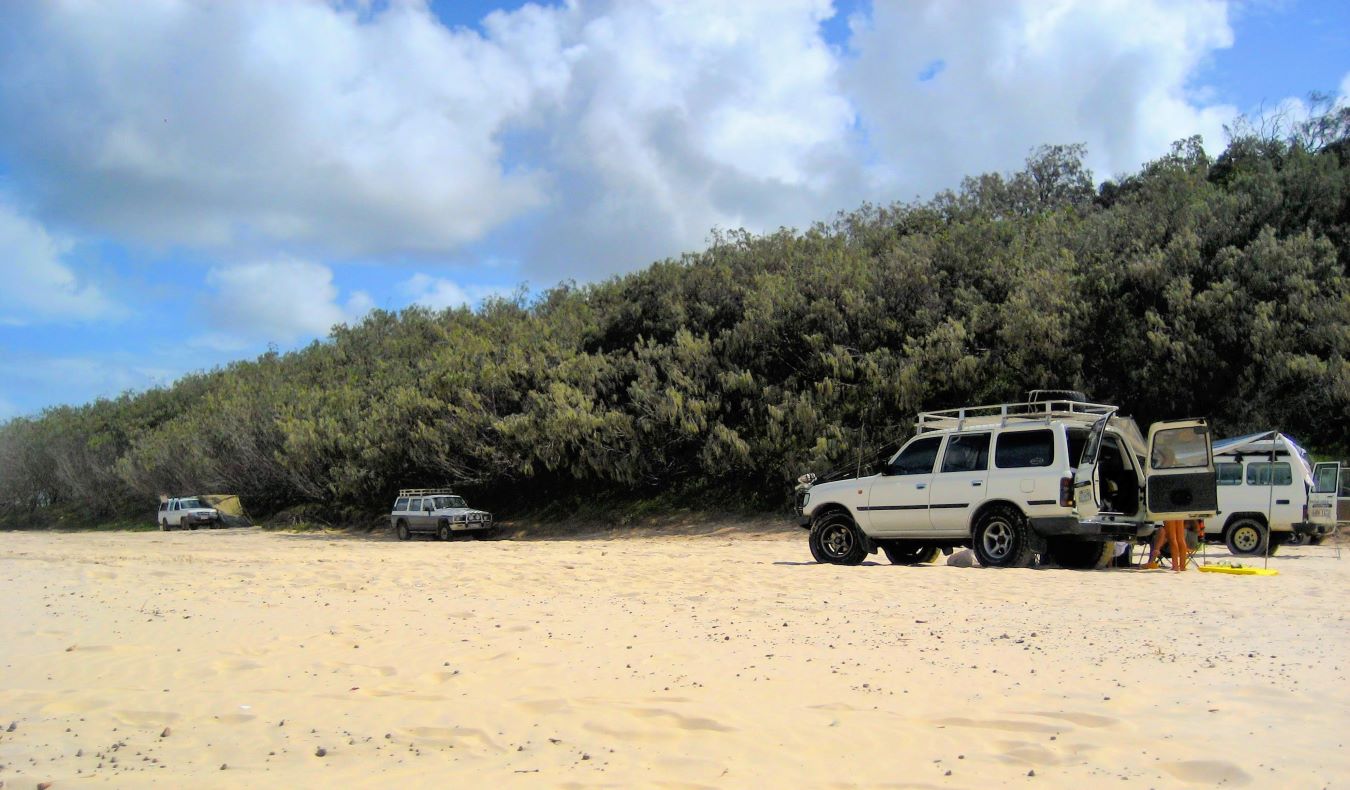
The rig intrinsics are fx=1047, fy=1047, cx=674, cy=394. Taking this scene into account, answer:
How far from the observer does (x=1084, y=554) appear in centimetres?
1324

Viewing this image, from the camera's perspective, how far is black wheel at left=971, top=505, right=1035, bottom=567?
12.2 metres

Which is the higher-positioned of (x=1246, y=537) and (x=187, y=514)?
(x=1246, y=537)

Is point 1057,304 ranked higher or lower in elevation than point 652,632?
higher

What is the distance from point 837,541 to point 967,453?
7.14 ft

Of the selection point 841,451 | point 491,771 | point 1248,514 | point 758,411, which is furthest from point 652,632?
point 758,411

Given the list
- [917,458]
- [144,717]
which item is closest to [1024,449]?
[917,458]

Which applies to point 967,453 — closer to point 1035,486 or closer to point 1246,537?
point 1035,486

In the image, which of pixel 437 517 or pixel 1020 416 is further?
pixel 437 517

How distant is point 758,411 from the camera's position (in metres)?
27.3

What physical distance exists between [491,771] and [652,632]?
3.11 m

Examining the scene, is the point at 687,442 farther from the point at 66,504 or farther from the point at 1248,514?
the point at 66,504

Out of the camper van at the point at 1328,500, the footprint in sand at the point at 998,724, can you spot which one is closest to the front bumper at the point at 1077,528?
the camper van at the point at 1328,500

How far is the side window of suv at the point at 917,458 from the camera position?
1323 centimetres

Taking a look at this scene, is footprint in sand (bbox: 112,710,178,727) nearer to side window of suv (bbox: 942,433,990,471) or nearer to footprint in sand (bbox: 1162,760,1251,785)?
footprint in sand (bbox: 1162,760,1251,785)
